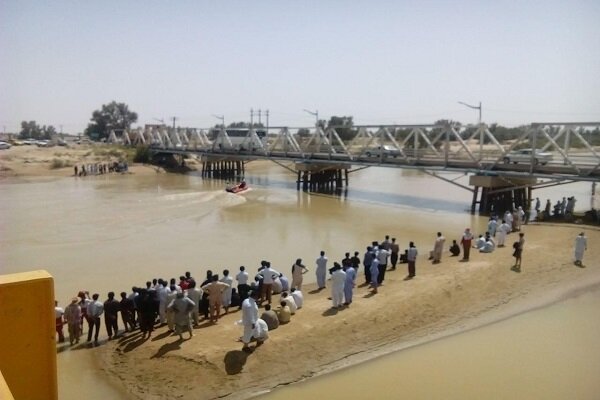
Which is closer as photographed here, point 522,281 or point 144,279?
point 522,281

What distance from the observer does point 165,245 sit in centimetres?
1936

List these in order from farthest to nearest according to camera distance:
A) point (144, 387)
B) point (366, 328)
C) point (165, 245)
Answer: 1. point (165, 245)
2. point (366, 328)
3. point (144, 387)

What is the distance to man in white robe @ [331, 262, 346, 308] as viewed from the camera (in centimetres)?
1070

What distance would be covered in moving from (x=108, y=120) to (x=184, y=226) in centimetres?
8785

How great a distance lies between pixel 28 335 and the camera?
4117 mm

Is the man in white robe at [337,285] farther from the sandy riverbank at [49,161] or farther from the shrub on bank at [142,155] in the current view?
the shrub on bank at [142,155]

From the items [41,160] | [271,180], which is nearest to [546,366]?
[271,180]

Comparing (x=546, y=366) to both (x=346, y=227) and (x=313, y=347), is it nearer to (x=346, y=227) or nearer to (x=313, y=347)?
(x=313, y=347)

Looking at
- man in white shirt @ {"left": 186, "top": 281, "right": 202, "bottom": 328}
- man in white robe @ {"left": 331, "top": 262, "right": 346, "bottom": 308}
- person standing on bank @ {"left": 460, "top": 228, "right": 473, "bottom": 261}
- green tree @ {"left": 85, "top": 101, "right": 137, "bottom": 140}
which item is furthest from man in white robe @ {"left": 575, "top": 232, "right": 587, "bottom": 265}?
green tree @ {"left": 85, "top": 101, "right": 137, "bottom": 140}

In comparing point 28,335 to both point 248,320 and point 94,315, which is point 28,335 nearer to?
point 248,320

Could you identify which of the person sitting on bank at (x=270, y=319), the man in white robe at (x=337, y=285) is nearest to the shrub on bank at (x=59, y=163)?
the man in white robe at (x=337, y=285)

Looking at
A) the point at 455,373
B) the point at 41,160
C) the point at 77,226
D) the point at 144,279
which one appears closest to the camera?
the point at 455,373

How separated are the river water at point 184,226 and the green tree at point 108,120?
211 feet

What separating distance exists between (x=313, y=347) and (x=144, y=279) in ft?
23.8
